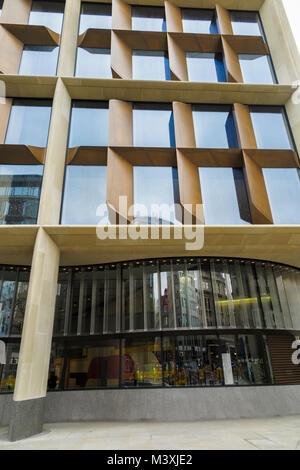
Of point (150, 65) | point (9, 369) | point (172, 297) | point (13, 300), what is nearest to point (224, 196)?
point (172, 297)

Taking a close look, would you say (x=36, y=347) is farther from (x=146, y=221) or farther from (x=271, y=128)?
(x=271, y=128)

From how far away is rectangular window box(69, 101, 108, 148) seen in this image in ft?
45.8

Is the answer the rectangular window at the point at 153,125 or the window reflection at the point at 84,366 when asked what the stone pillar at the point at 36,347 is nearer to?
the window reflection at the point at 84,366

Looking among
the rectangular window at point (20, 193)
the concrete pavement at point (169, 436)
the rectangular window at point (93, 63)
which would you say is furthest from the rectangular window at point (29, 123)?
the concrete pavement at point (169, 436)

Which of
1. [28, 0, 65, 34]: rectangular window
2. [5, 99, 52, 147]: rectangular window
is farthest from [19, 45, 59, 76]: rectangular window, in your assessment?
[5, 99, 52, 147]: rectangular window

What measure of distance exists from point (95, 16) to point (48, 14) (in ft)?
9.24

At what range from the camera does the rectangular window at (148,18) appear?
1741cm

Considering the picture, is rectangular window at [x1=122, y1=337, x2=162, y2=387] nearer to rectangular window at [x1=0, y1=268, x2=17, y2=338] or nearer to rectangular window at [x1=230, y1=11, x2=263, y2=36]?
rectangular window at [x1=0, y1=268, x2=17, y2=338]

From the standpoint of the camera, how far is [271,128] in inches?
594

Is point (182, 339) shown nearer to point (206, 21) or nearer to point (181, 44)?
point (181, 44)

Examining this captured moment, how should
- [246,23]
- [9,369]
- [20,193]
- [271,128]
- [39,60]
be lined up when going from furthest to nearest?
1. [246,23]
2. [39,60]
3. [271,128]
4. [20,193]
5. [9,369]

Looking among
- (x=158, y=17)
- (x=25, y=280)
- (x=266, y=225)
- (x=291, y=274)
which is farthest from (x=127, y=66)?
(x=291, y=274)

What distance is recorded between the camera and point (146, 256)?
13625 millimetres

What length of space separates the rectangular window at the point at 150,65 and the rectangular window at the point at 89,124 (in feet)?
9.30
